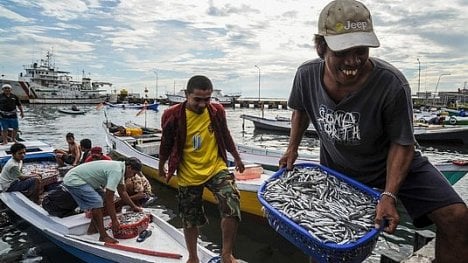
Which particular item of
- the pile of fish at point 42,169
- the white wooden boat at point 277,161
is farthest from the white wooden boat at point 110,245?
the white wooden boat at point 277,161

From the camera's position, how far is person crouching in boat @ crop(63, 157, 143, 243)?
583cm

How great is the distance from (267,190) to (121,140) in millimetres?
12384

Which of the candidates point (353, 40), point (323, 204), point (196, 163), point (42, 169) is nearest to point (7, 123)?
point (42, 169)

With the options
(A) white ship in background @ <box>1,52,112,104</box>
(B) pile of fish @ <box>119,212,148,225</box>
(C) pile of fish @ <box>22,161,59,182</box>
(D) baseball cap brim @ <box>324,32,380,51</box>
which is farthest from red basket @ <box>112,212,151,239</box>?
(A) white ship in background @ <box>1,52,112,104</box>

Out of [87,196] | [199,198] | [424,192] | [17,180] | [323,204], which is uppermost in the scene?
[424,192]

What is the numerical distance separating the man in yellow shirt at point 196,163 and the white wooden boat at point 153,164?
446 centimetres

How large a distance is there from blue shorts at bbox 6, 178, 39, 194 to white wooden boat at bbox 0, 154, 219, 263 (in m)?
0.92

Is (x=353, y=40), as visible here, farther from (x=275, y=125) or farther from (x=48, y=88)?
(x=48, y=88)

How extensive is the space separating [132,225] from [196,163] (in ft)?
9.02

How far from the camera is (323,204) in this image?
268 cm

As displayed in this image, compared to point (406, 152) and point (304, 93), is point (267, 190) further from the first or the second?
point (406, 152)

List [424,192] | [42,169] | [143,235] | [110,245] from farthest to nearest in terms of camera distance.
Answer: [42,169] < [143,235] < [110,245] < [424,192]

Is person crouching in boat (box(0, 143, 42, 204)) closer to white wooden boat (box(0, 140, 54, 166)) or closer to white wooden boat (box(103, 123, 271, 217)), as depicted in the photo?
white wooden boat (box(103, 123, 271, 217))

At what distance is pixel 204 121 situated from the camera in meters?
4.32
